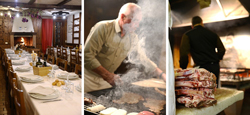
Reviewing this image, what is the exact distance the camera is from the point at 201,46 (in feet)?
5.70

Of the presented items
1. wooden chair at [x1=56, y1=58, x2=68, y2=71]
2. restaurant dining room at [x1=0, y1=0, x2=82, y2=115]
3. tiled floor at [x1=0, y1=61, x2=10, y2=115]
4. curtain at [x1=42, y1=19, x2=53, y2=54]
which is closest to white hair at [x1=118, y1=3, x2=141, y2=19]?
restaurant dining room at [x1=0, y1=0, x2=82, y2=115]

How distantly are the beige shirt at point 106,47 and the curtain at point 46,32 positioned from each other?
10.7 meters

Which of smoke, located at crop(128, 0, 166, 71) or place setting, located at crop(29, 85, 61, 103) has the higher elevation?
smoke, located at crop(128, 0, 166, 71)

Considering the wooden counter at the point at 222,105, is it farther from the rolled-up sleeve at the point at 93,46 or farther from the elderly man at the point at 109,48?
the rolled-up sleeve at the point at 93,46

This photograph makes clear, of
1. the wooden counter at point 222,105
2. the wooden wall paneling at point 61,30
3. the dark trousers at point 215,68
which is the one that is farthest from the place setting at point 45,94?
the wooden wall paneling at point 61,30

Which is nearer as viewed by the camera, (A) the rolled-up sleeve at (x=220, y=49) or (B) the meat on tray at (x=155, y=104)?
(B) the meat on tray at (x=155, y=104)

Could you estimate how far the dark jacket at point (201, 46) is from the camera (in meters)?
1.60

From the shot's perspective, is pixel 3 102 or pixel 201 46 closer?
pixel 201 46

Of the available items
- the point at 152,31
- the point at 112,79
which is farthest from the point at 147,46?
the point at 112,79

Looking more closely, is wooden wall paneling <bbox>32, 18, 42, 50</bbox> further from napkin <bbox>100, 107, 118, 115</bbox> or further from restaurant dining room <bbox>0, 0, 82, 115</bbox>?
napkin <bbox>100, 107, 118, 115</bbox>

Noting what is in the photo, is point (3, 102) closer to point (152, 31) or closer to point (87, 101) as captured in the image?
point (87, 101)

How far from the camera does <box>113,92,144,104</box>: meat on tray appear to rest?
4.64 feet

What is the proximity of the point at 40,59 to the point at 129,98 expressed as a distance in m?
3.99

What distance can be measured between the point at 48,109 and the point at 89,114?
32 cm
